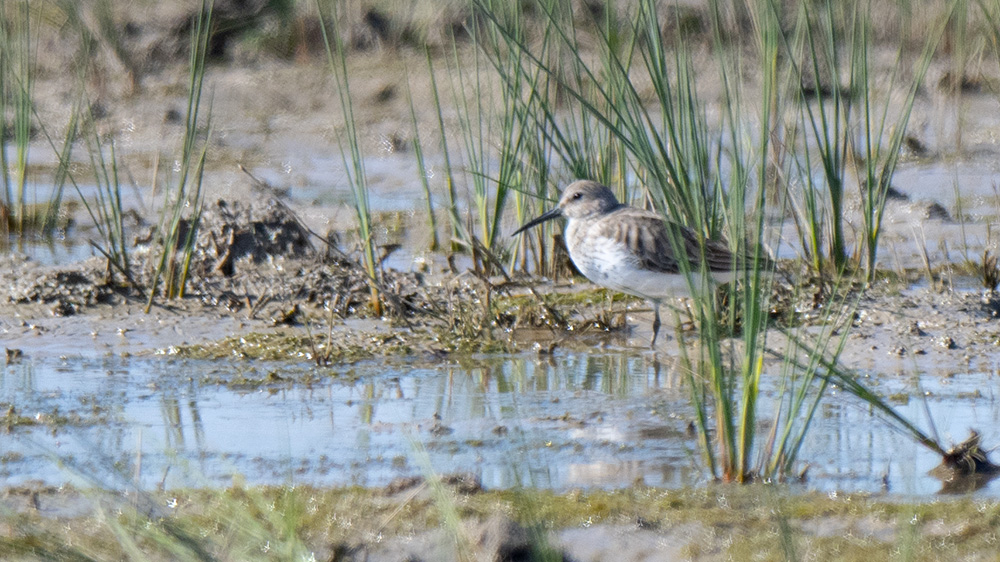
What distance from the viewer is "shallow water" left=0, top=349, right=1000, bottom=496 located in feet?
13.4

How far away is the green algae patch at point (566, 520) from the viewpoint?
3330 millimetres

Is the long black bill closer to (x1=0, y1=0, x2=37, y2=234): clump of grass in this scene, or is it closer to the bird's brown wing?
the bird's brown wing

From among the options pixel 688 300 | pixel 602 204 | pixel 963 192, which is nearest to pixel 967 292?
pixel 688 300

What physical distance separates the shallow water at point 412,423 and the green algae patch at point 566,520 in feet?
0.47

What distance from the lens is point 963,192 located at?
8953 millimetres

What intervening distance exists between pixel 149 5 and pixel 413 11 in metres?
2.57

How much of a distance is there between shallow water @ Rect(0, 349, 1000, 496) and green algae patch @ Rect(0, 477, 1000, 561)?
0.14 metres

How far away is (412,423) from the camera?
471cm

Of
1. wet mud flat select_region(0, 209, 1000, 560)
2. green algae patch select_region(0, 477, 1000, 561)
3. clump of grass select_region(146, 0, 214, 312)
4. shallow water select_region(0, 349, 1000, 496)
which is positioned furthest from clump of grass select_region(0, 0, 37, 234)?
green algae patch select_region(0, 477, 1000, 561)

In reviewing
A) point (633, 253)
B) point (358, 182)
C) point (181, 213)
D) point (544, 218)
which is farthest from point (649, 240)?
point (181, 213)

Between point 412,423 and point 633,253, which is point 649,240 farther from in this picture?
point 412,423

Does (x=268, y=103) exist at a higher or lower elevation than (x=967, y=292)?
higher

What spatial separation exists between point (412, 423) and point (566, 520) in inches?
47.4

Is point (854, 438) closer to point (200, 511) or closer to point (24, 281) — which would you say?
point (200, 511)
